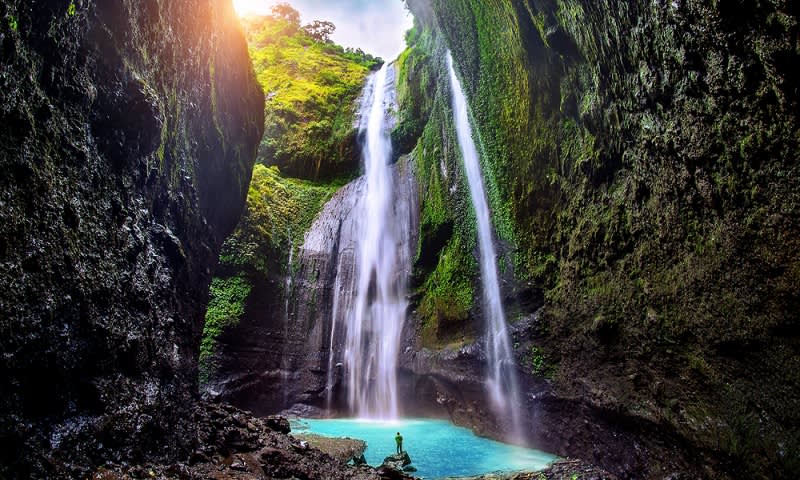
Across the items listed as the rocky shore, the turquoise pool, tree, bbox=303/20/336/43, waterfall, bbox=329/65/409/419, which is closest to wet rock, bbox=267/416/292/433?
the rocky shore

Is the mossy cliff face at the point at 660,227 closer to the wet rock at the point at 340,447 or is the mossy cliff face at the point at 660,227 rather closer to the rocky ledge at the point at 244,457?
the wet rock at the point at 340,447

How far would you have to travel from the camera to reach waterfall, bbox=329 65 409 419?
14.9 m

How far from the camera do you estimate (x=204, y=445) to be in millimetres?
5918

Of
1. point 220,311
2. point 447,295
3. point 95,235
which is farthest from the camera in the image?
point 220,311

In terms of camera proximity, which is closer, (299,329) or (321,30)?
(299,329)

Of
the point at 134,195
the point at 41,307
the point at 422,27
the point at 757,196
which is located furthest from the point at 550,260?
the point at 422,27

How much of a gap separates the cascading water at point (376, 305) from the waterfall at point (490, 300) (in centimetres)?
391

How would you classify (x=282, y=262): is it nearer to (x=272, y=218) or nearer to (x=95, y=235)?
(x=272, y=218)

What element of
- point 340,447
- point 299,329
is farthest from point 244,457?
point 299,329

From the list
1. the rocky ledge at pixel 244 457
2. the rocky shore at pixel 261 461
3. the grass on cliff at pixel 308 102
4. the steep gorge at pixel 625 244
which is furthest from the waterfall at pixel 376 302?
the rocky ledge at pixel 244 457

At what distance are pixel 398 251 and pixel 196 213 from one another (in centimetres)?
986

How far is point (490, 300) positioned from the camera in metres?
12.2

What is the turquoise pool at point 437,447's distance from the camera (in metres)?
8.26

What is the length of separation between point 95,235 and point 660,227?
24.1ft
